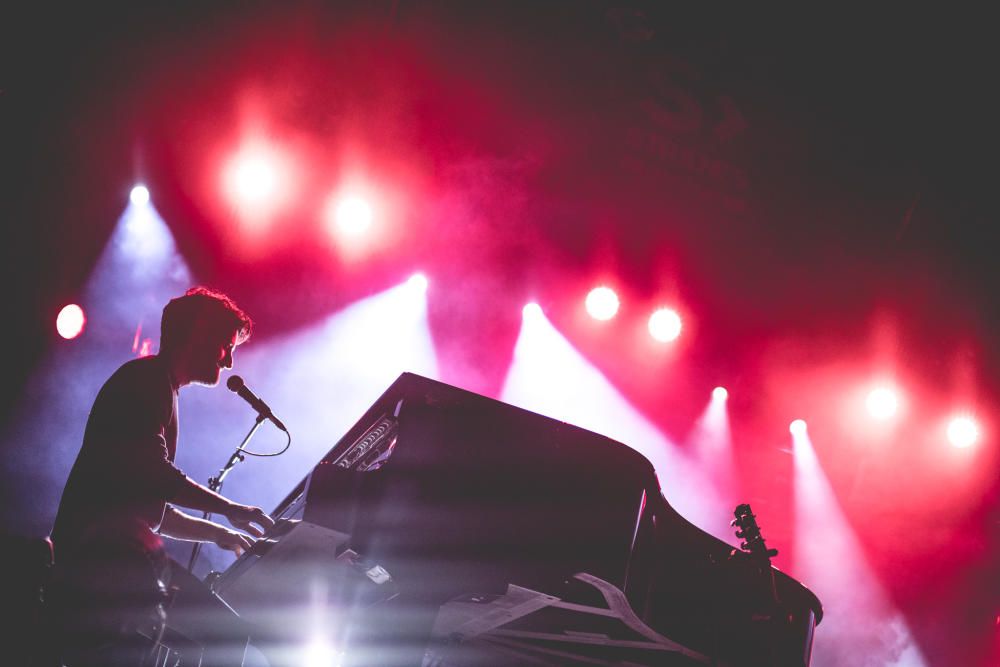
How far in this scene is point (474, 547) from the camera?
2.33m

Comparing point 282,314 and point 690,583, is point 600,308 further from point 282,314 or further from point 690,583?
point 690,583

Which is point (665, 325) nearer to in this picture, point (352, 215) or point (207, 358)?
point (352, 215)

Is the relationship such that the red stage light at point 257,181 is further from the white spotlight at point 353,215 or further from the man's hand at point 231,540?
the man's hand at point 231,540

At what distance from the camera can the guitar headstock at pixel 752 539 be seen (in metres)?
3.42

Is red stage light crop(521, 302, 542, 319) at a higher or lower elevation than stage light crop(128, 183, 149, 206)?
higher

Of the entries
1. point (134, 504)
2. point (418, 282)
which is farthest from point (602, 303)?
point (134, 504)

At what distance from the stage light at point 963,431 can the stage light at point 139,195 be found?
10525 millimetres

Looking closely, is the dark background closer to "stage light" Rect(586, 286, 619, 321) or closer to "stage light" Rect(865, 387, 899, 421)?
"stage light" Rect(586, 286, 619, 321)

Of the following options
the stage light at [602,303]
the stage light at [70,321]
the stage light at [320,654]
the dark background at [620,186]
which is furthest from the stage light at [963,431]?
the stage light at [70,321]

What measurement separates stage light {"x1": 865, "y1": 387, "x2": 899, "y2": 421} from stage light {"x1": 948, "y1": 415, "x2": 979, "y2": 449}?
2.58ft

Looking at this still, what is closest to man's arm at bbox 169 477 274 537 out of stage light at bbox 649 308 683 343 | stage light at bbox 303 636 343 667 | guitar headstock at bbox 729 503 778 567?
stage light at bbox 303 636 343 667

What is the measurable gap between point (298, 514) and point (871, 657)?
864cm

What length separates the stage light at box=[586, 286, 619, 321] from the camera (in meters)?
8.89

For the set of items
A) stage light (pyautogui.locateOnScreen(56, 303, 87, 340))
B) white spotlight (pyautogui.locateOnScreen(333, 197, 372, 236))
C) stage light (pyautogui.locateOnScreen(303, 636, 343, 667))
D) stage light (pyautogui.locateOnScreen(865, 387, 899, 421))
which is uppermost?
white spotlight (pyautogui.locateOnScreen(333, 197, 372, 236))
